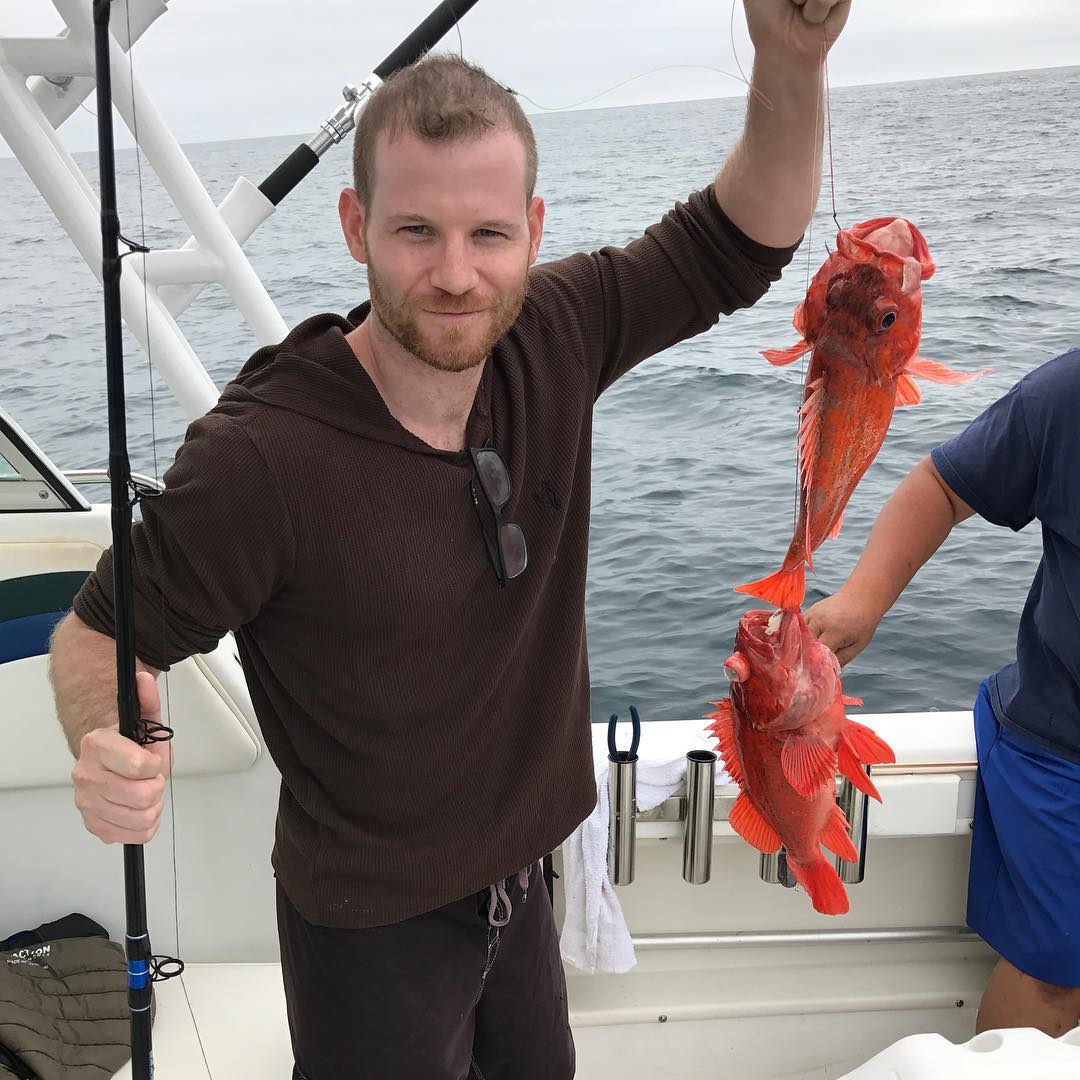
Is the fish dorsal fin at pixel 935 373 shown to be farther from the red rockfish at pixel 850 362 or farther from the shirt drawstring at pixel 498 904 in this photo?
the shirt drawstring at pixel 498 904

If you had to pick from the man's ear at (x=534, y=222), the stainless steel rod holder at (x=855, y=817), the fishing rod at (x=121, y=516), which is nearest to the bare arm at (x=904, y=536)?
the stainless steel rod holder at (x=855, y=817)

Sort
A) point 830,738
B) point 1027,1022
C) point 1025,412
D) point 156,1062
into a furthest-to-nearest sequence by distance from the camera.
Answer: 1. point 156,1062
2. point 1027,1022
3. point 1025,412
4. point 830,738

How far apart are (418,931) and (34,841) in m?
1.65

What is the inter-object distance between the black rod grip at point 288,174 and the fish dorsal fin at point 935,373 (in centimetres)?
182

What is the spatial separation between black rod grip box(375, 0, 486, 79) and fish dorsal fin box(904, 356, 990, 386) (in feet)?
5.04

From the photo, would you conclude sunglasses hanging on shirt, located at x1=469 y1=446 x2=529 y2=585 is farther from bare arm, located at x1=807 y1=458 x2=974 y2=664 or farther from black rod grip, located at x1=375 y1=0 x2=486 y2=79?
black rod grip, located at x1=375 y1=0 x2=486 y2=79

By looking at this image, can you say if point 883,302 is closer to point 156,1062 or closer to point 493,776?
A: point 493,776

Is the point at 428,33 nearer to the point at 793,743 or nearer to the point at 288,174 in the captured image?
the point at 288,174

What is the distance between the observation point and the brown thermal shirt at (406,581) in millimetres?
1764

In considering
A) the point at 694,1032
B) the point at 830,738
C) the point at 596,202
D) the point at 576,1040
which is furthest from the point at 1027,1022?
the point at 596,202

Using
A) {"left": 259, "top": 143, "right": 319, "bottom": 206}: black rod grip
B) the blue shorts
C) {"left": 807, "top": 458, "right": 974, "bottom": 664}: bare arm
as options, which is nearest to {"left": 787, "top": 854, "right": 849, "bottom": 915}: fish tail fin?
{"left": 807, "top": 458, "right": 974, "bottom": 664}: bare arm

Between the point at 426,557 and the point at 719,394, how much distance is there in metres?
9.13

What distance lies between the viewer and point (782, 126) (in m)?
1.85

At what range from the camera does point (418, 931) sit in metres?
2.04
